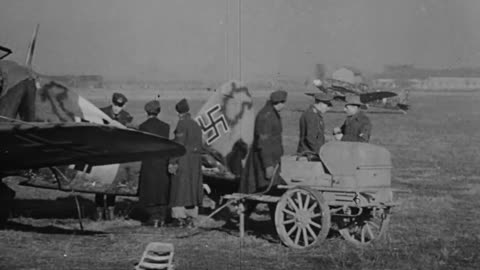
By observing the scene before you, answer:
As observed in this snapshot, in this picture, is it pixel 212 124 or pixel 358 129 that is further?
pixel 212 124

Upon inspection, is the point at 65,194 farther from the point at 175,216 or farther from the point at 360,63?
the point at 360,63

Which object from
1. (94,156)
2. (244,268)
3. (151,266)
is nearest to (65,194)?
Answer: (94,156)

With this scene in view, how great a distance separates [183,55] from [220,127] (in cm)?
272

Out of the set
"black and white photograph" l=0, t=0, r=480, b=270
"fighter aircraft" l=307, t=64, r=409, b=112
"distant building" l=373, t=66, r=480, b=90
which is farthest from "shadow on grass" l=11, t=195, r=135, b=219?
"distant building" l=373, t=66, r=480, b=90

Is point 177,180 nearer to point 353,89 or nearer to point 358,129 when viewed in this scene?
point 358,129

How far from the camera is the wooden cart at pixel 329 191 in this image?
29.8ft

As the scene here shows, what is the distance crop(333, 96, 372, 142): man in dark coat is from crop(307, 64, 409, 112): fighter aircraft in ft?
69.6

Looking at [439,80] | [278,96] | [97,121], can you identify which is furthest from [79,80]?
[439,80]

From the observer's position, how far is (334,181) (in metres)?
9.19

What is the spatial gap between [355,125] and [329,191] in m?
1.57

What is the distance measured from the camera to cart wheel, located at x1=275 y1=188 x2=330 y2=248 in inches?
352

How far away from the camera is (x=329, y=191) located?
9203 millimetres

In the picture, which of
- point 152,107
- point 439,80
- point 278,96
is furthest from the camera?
point 439,80

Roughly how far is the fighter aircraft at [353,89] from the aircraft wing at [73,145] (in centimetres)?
2278
